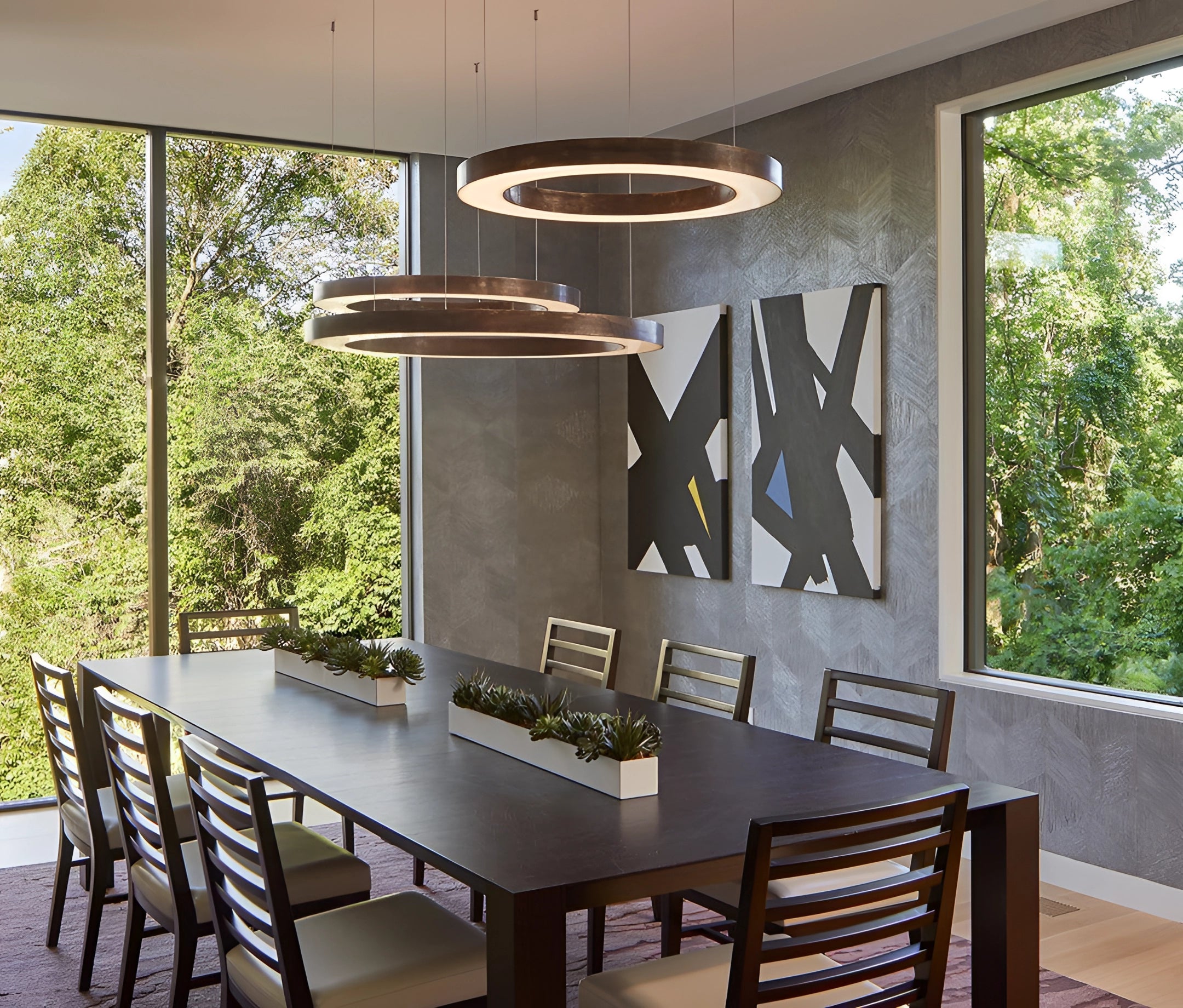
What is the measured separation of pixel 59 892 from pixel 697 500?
3.02 meters

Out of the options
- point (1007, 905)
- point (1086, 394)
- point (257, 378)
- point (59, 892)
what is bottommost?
point (59, 892)

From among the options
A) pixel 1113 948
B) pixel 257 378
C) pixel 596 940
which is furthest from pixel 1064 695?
pixel 257 378

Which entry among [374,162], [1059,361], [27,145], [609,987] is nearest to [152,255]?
[27,145]

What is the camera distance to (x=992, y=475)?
14.4 feet

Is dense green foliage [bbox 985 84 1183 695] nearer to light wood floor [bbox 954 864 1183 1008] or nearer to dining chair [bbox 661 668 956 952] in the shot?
light wood floor [bbox 954 864 1183 1008]

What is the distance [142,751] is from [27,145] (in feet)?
11.1

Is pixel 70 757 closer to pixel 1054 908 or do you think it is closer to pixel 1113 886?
pixel 1054 908

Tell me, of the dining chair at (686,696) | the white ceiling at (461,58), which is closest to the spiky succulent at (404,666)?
the dining chair at (686,696)

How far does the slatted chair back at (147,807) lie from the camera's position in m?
2.58

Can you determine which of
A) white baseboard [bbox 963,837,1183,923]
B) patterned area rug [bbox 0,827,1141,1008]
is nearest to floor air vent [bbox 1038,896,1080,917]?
white baseboard [bbox 963,837,1183,923]

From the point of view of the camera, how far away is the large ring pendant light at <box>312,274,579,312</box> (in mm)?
3223

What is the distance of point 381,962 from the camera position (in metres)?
2.28

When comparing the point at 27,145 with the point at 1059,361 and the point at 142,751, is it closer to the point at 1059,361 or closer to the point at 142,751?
the point at 142,751

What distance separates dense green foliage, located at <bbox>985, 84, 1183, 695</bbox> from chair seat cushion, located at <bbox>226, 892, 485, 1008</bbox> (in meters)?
2.49
